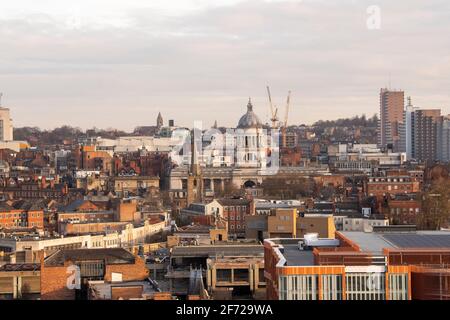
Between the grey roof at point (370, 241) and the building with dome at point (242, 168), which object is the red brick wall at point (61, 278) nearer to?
the grey roof at point (370, 241)

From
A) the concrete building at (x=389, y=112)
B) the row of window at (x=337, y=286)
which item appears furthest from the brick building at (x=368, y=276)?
the concrete building at (x=389, y=112)

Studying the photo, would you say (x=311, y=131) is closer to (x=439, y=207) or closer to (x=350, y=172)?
(x=350, y=172)

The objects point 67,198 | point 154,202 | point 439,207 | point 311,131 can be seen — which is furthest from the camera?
point 311,131

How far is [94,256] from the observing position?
50.7ft

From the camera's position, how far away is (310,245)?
13.1 meters

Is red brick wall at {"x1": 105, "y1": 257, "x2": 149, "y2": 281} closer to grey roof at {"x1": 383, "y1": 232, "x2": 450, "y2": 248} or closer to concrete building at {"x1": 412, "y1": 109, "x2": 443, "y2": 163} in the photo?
grey roof at {"x1": 383, "y1": 232, "x2": 450, "y2": 248}

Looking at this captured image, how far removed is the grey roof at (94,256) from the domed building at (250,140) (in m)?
38.4

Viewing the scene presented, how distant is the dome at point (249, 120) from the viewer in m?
56.2

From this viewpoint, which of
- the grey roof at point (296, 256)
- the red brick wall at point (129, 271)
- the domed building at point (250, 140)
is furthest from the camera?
the domed building at point (250, 140)

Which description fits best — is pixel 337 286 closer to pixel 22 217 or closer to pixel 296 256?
pixel 296 256

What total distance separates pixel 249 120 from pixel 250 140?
0.95m

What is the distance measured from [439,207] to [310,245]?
16.2 m

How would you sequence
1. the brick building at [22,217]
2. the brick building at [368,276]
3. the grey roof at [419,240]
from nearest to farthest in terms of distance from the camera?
1. the brick building at [368,276]
2. the grey roof at [419,240]
3. the brick building at [22,217]
